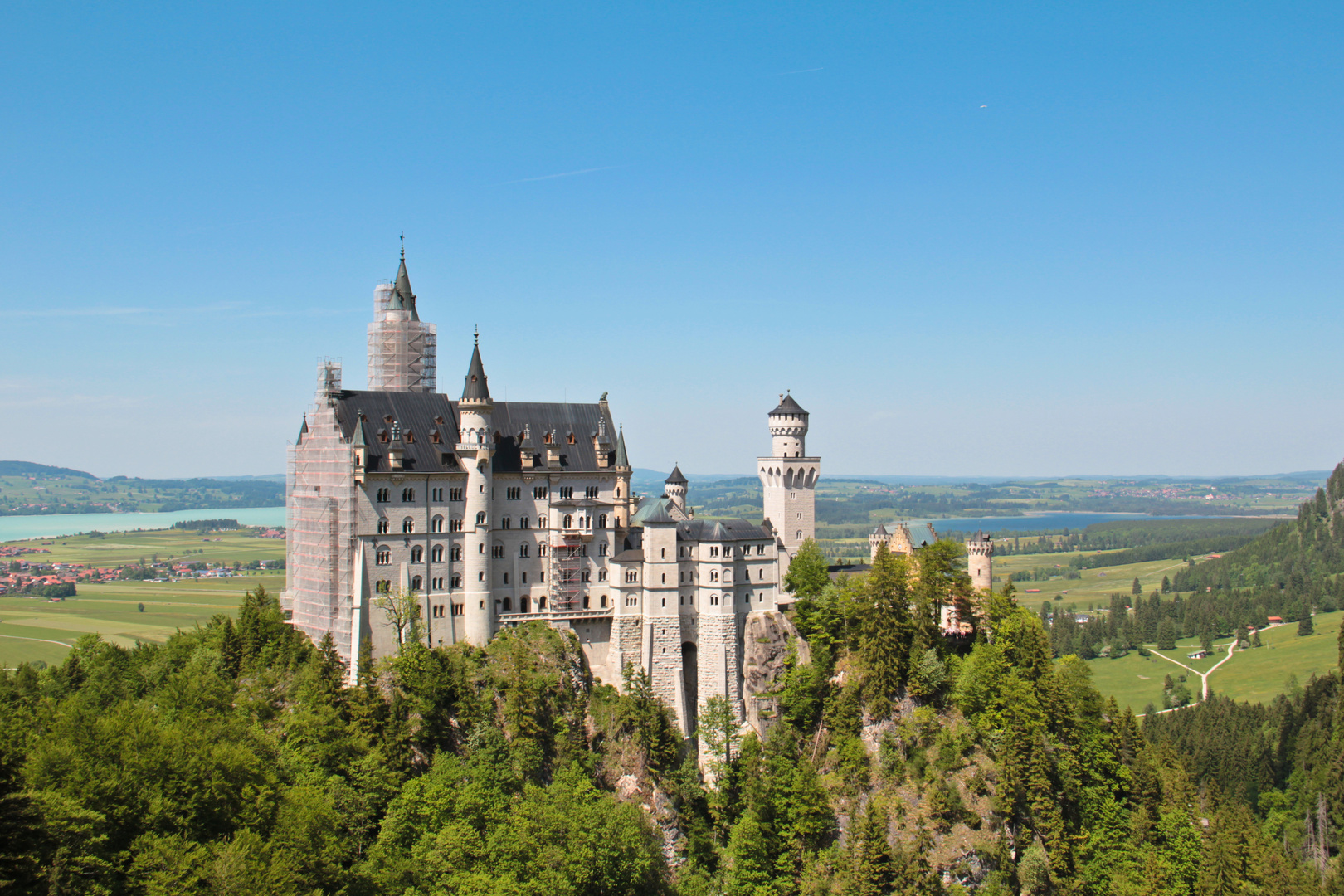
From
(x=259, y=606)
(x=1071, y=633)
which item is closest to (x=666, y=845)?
(x=259, y=606)

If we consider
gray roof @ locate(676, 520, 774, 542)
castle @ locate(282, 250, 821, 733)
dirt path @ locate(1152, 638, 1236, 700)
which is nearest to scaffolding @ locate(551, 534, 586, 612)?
castle @ locate(282, 250, 821, 733)

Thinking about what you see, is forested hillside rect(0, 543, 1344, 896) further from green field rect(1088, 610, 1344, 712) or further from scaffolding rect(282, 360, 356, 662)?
green field rect(1088, 610, 1344, 712)

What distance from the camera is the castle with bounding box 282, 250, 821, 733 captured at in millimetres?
77875

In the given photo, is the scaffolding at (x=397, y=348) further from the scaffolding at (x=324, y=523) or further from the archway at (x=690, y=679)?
the archway at (x=690, y=679)

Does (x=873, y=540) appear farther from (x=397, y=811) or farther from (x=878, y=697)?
(x=397, y=811)

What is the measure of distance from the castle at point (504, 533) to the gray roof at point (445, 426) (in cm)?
14

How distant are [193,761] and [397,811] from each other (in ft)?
50.5

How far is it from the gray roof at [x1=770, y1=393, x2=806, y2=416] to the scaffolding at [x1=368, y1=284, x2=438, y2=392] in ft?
104

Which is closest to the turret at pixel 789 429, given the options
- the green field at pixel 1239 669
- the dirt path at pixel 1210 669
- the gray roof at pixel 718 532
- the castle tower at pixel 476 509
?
the gray roof at pixel 718 532

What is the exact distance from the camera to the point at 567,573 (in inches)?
3359

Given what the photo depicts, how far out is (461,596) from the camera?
265 feet

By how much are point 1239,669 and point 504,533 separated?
5699 inches

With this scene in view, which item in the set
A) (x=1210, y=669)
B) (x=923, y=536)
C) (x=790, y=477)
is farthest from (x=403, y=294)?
(x=1210, y=669)

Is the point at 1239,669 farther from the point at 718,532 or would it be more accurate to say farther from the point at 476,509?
the point at 476,509
